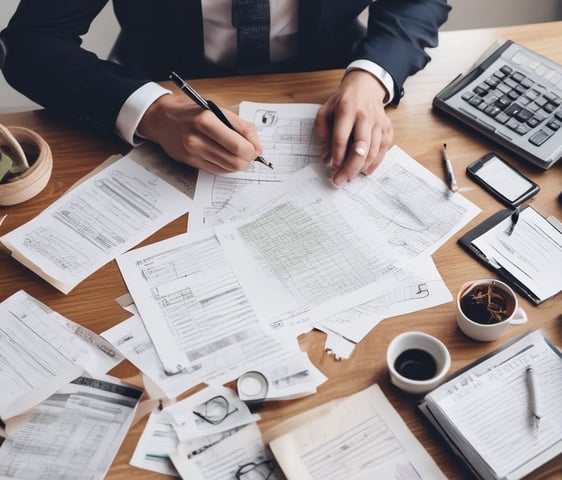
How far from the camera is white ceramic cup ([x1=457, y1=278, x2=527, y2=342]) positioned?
0.86m

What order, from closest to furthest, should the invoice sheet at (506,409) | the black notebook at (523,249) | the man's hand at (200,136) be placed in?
the invoice sheet at (506,409) < the black notebook at (523,249) < the man's hand at (200,136)

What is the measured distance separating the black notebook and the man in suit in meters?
0.24

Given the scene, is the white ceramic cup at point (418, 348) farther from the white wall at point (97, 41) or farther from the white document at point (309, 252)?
the white wall at point (97, 41)

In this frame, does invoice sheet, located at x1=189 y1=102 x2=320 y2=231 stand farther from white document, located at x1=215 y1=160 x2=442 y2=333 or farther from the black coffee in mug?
the black coffee in mug

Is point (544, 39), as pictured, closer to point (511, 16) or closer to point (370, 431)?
point (370, 431)

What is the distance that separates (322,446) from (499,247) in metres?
0.46

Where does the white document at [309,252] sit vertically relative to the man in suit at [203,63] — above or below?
below

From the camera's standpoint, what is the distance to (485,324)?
87cm

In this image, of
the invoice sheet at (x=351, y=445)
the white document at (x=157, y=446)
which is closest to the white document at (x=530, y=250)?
the invoice sheet at (x=351, y=445)

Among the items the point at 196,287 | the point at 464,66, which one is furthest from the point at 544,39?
the point at 196,287

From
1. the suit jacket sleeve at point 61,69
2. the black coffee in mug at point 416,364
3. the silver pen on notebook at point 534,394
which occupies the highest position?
the suit jacket sleeve at point 61,69

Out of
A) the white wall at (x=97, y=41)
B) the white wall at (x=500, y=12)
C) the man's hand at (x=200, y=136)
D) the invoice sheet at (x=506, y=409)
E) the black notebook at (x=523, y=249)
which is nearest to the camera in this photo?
the invoice sheet at (x=506, y=409)

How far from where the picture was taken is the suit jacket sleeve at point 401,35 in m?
1.21

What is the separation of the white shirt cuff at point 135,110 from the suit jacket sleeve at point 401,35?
43 centimetres
